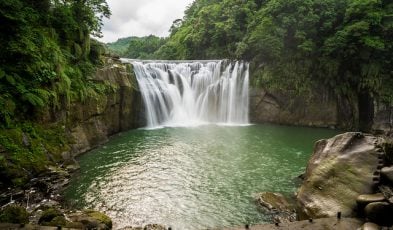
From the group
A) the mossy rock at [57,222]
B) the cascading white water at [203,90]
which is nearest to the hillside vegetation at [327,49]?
the cascading white water at [203,90]

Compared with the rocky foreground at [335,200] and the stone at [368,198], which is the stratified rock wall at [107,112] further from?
the stone at [368,198]

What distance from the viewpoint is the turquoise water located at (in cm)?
1005

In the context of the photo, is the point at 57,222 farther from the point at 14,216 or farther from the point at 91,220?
the point at 14,216

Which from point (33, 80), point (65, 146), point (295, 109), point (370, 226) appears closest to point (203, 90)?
point (295, 109)

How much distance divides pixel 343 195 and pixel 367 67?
24338 millimetres

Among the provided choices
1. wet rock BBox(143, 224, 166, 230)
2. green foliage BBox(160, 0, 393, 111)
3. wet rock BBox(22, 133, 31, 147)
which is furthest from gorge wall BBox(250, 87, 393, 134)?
wet rock BBox(143, 224, 166, 230)

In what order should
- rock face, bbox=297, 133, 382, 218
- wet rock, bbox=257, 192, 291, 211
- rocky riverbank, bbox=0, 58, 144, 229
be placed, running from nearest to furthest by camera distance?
rock face, bbox=297, 133, 382, 218
rocky riverbank, bbox=0, 58, 144, 229
wet rock, bbox=257, 192, 291, 211

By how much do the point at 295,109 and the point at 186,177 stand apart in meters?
20.4

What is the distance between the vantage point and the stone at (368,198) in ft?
23.1

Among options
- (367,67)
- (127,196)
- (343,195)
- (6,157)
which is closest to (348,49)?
A: (367,67)

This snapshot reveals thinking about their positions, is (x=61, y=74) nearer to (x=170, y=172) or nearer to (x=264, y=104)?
(x=170, y=172)

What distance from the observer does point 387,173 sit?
7.63 meters

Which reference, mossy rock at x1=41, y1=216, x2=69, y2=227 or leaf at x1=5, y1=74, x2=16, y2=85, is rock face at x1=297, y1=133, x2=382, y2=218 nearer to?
mossy rock at x1=41, y1=216, x2=69, y2=227

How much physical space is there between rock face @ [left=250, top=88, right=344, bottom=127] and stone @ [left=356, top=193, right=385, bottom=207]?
23712mm
